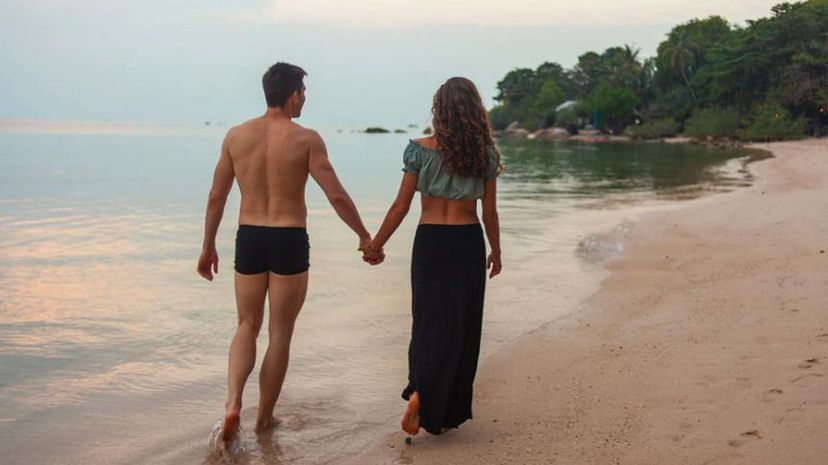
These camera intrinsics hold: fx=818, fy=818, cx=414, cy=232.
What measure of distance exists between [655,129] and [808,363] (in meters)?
80.1

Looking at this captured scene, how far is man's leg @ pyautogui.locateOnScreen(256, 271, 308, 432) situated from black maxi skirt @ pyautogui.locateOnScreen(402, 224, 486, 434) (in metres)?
0.65

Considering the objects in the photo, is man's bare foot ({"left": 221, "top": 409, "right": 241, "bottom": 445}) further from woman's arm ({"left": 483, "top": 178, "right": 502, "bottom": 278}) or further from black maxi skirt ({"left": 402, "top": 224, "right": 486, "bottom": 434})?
woman's arm ({"left": 483, "top": 178, "right": 502, "bottom": 278})

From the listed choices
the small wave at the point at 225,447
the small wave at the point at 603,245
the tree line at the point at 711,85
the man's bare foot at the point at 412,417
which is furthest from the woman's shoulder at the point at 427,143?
the tree line at the point at 711,85

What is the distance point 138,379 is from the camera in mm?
6039

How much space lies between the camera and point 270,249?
14.2ft

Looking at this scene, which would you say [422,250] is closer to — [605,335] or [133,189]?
[605,335]

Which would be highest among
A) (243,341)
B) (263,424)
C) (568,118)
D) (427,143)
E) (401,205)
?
(427,143)

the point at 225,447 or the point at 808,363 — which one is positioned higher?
the point at 808,363

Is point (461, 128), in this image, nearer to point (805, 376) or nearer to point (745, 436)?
point (745, 436)

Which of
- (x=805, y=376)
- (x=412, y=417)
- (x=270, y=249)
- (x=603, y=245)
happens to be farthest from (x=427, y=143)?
(x=603, y=245)

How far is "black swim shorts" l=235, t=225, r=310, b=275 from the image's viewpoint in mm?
4324

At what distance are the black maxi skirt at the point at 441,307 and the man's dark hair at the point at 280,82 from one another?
3.34 ft

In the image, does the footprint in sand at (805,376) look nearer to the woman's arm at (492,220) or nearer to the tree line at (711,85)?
the woman's arm at (492,220)

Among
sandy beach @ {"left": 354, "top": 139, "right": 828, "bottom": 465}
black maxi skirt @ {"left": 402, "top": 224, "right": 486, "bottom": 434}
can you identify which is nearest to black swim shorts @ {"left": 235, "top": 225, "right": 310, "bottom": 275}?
black maxi skirt @ {"left": 402, "top": 224, "right": 486, "bottom": 434}
